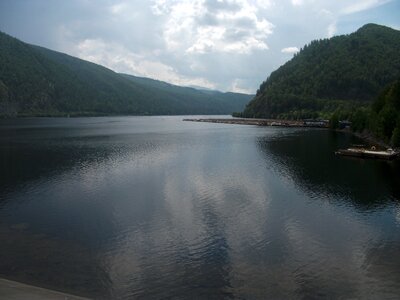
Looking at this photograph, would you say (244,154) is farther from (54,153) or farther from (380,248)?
(380,248)

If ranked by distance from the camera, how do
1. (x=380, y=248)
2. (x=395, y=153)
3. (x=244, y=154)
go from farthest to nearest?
(x=244, y=154), (x=395, y=153), (x=380, y=248)

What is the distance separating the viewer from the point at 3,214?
4875 centimetres

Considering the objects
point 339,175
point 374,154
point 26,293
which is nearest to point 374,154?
point 374,154

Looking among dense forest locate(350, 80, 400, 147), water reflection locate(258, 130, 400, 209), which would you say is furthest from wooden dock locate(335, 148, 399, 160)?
dense forest locate(350, 80, 400, 147)

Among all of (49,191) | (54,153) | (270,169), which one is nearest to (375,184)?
(270,169)

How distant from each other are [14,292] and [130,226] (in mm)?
18301

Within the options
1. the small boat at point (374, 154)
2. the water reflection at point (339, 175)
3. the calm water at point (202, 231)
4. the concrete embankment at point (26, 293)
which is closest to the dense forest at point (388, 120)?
the small boat at point (374, 154)

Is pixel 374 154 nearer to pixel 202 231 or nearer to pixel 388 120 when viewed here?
pixel 388 120

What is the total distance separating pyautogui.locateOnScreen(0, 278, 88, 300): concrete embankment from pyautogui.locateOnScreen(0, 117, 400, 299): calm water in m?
1.42

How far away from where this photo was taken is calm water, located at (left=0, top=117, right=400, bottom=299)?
30906 millimetres

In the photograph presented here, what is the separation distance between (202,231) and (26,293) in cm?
2005

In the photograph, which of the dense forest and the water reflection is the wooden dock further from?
the dense forest

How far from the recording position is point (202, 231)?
43.2m

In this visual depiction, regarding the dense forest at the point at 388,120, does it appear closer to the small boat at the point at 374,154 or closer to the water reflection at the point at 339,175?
the small boat at the point at 374,154
